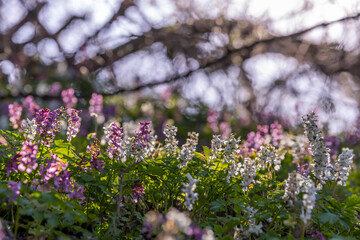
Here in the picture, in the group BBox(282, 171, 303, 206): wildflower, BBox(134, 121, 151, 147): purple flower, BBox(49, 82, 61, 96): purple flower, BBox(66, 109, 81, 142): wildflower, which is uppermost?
BBox(49, 82, 61, 96): purple flower

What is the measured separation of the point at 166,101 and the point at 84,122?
6.72 ft

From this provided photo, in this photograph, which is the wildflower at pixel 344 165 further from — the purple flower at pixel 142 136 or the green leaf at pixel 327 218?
the purple flower at pixel 142 136

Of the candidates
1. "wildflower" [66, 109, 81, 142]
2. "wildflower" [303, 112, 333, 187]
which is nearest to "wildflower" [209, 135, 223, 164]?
"wildflower" [303, 112, 333, 187]

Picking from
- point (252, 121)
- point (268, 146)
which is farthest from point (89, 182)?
point (252, 121)

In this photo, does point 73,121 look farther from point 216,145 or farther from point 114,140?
point 216,145

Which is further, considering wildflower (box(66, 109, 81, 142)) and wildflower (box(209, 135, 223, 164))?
wildflower (box(66, 109, 81, 142))

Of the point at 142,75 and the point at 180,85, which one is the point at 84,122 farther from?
the point at 180,85

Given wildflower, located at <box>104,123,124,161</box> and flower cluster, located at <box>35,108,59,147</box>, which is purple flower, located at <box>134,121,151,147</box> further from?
flower cluster, located at <box>35,108,59,147</box>

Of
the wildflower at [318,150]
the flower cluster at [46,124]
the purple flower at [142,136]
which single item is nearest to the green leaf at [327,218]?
the wildflower at [318,150]

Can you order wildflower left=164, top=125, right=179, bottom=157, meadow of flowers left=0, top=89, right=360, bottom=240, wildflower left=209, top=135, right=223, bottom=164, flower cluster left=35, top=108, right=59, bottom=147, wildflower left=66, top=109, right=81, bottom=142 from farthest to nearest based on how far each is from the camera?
wildflower left=164, top=125, right=179, bottom=157
wildflower left=66, top=109, right=81, bottom=142
wildflower left=209, top=135, right=223, bottom=164
flower cluster left=35, top=108, right=59, bottom=147
meadow of flowers left=0, top=89, right=360, bottom=240

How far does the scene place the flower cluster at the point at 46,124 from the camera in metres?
2.98

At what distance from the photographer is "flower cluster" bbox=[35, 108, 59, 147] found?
9.78ft

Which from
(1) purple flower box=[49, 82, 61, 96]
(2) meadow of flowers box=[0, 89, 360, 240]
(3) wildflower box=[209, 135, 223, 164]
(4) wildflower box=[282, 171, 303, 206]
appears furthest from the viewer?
(1) purple flower box=[49, 82, 61, 96]

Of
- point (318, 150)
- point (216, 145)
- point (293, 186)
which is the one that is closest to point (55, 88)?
point (216, 145)
